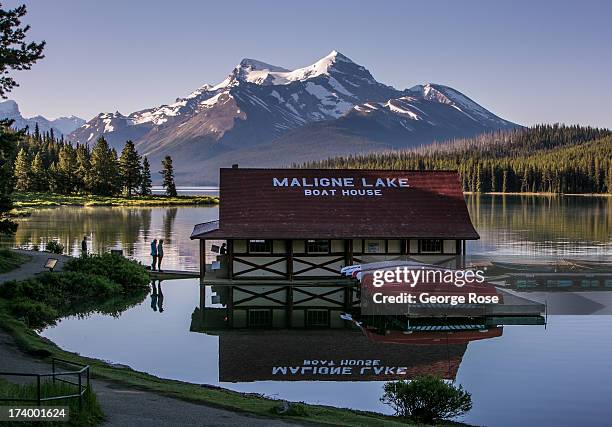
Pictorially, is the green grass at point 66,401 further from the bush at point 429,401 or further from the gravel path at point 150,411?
the bush at point 429,401

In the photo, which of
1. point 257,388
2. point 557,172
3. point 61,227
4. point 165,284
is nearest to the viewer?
point 257,388

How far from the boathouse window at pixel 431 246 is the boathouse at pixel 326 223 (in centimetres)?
6

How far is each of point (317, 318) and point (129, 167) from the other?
109 meters

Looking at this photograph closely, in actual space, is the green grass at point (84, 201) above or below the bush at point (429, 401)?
above

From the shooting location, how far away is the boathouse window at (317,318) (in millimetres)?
28958

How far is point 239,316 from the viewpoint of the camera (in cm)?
3028

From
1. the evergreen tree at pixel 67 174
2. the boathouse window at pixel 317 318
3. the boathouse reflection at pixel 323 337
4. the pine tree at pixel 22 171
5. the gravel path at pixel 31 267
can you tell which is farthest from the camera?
the evergreen tree at pixel 67 174

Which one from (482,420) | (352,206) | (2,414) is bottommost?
(482,420)

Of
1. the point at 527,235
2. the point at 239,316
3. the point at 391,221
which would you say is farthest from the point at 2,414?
the point at 527,235

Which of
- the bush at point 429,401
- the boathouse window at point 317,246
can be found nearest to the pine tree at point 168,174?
the boathouse window at point 317,246

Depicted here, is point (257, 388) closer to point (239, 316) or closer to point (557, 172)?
point (239, 316)

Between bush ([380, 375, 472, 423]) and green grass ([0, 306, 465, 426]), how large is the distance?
49cm

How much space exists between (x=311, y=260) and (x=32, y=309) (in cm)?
1560

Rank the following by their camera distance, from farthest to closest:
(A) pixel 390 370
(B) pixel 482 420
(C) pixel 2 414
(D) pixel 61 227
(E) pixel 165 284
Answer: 1. (D) pixel 61 227
2. (E) pixel 165 284
3. (A) pixel 390 370
4. (B) pixel 482 420
5. (C) pixel 2 414
